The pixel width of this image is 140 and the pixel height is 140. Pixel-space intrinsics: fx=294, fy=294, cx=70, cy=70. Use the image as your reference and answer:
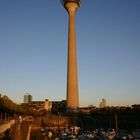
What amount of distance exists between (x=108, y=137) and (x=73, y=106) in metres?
48.5

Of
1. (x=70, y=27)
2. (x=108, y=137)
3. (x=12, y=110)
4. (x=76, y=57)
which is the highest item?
(x=70, y=27)

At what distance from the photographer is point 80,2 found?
356 ft

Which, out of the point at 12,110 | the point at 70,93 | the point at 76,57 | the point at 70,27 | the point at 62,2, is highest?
the point at 62,2

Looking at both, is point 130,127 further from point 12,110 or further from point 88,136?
point 12,110

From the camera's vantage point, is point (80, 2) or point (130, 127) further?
point (80, 2)

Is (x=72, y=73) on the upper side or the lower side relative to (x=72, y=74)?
upper

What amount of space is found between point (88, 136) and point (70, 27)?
193 feet

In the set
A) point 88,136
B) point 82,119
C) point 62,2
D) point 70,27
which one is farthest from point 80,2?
point 88,136

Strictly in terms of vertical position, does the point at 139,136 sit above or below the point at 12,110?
below

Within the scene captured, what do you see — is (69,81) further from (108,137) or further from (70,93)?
(108,137)

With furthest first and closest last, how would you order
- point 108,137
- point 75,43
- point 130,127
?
point 75,43
point 130,127
point 108,137

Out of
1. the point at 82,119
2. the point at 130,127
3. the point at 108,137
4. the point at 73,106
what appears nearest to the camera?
the point at 108,137

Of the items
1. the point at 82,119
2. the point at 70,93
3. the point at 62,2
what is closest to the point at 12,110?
the point at 82,119

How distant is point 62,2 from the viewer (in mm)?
106125
